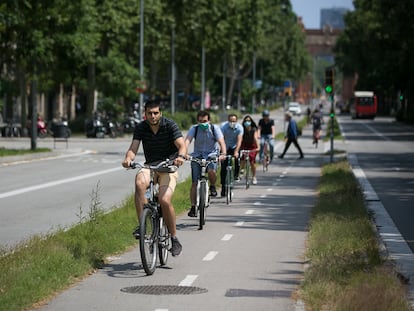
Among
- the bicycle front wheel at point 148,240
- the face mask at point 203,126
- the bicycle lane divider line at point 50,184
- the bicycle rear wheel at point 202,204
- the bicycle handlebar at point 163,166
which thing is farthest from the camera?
the bicycle lane divider line at point 50,184

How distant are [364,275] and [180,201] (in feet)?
34.0

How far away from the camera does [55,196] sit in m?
22.9

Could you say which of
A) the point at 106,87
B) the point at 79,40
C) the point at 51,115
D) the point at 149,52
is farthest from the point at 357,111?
the point at 79,40

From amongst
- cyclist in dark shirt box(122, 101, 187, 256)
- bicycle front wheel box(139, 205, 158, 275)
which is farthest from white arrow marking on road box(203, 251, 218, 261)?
bicycle front wheel box(139, 205, 158, 275)

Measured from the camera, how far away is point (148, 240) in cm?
1159

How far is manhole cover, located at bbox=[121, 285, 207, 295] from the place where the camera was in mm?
10383

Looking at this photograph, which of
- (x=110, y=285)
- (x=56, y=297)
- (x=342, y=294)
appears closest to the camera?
(x=342, y=294)

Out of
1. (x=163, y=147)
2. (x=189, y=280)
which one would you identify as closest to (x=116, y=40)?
(x=163, y=147)

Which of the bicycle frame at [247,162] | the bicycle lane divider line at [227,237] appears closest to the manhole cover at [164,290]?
the bicycle lane divider line at [227,237]

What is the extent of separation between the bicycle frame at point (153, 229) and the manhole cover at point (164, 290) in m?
0.63

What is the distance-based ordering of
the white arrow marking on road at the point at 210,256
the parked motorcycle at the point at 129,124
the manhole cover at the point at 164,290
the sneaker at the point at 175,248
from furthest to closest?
the parked motorcycle at the point at 129,124 → the white arrow marking on road at the point at 210,256 → the sneaker at the point at 175,248 → the manhole cover at the point at 164,290

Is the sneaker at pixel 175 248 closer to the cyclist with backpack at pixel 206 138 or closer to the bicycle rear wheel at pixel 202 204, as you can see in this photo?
the bicycle rear wheel at pixel 202 204

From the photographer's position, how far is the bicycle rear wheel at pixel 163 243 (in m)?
12.1

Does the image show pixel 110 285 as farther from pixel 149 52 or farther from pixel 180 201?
pixel 149 52
